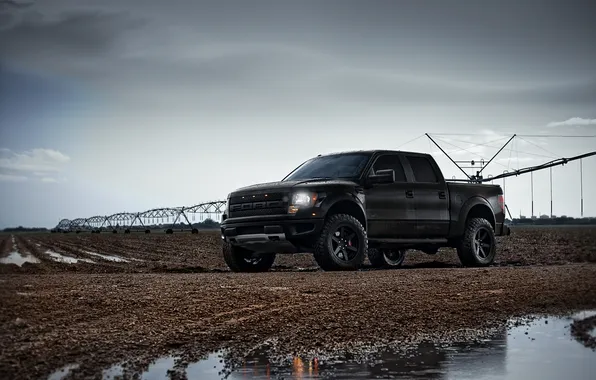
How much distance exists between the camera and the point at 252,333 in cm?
793

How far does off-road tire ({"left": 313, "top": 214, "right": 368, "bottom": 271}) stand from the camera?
1395 centimetres

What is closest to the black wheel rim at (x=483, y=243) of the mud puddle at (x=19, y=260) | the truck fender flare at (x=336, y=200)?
the truck fender flare at (x=336, y=200)

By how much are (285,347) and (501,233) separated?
437 inches

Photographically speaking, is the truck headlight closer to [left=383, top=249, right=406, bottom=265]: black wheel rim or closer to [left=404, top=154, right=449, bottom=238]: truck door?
[left=404, top=154, right=449, bottom=238]: truck door

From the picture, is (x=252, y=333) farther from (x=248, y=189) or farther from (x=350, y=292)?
(x=248, y=189)

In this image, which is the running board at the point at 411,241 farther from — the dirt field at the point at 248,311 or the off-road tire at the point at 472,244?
the dirt field at the point at 248,311

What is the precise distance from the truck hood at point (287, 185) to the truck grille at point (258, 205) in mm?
96

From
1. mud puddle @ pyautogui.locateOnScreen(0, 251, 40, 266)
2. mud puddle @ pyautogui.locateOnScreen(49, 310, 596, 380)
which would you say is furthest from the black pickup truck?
mud puddle @ pyautogui.locateOnScreen(0, 251, 40, 266)

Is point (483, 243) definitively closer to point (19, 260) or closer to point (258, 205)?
point (258, 205)

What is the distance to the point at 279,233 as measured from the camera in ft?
45.9

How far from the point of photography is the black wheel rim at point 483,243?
16.8 meters

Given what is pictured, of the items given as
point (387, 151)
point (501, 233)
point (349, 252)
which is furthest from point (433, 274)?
point (501, 233)

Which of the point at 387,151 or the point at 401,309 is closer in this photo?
the point at 401,309

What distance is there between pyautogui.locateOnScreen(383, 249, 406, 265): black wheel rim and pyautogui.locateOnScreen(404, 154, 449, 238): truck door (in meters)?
2.01
